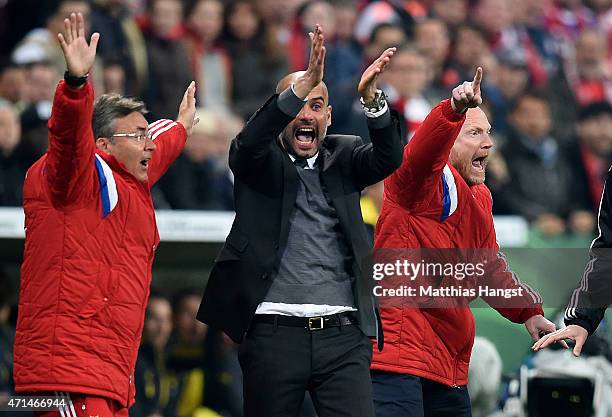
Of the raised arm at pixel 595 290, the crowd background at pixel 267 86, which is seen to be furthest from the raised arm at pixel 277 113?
the crowd background at pixel 267 86

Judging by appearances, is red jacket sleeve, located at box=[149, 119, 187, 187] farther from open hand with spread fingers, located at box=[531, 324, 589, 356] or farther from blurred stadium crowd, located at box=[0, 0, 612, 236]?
blurred stadium crowd, located at box=[0, 0, 612, 236]

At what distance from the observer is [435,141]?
6027 mm

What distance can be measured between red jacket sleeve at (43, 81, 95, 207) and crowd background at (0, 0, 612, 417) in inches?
132

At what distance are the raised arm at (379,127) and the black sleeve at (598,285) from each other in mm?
976

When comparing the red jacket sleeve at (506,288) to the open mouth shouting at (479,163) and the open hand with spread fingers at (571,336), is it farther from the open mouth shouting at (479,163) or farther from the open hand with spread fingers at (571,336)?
the open hand with spread fingers at (571,336)

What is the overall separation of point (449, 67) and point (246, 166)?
769 centimetres

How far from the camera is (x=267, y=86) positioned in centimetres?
1196

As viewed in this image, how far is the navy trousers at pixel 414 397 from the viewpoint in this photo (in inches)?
245

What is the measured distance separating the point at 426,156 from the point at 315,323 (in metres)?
0.89

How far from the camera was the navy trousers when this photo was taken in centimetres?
623

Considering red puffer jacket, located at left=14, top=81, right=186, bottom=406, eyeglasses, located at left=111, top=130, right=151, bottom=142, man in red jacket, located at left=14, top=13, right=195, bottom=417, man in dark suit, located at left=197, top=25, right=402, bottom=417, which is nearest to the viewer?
man in red jacket, located at left=14, top=13, right=195, bottom=417

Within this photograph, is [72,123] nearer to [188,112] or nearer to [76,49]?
[76,49]

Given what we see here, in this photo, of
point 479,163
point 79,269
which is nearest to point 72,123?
point 79,269

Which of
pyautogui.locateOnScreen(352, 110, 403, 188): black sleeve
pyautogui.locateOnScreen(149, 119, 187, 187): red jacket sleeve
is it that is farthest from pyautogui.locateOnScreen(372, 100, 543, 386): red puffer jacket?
pyautogui.locateOnScreen(149, 119, 187, 187): red jacket sleeve
